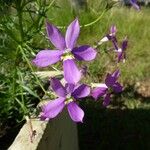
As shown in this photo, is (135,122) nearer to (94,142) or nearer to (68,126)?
(94,142)

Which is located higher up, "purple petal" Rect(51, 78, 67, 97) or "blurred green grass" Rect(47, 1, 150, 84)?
"purple petal" Rect(51, 78, 67, 97)

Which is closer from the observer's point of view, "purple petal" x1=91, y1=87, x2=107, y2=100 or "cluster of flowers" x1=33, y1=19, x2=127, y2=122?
"cluster of flowers" x1=33, y1=19, x2=127, y2=122

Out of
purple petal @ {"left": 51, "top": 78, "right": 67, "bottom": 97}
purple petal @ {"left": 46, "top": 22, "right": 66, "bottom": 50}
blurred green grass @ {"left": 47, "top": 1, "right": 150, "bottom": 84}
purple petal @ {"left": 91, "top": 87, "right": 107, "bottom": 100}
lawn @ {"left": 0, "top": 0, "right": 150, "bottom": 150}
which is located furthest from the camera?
blurred green grass @ {"left": 47, "top": 1, "right": 150, "bottom": 84}

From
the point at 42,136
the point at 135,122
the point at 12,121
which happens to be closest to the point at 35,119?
the point at 42,136

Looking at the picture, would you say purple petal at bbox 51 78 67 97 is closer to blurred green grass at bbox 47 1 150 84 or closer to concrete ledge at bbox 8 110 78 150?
concrete ledge at bbox 8 110 78 150

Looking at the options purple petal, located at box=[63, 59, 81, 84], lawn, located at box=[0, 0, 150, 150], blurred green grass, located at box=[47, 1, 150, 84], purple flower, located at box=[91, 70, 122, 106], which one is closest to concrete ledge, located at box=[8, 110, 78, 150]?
lawn, located at box=[0, 0, 150, 150]

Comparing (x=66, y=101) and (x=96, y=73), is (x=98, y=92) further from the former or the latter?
(x=96, y=73)

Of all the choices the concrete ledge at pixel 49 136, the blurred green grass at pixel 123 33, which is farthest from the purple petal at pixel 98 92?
the blurred green grass at pixel 123 33

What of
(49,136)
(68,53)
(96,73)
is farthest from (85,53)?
(96,73)
